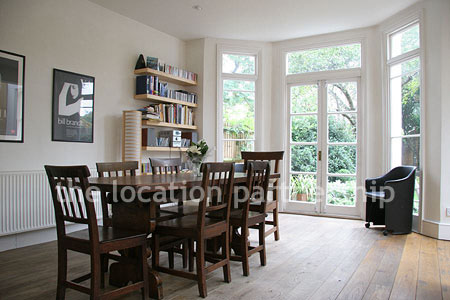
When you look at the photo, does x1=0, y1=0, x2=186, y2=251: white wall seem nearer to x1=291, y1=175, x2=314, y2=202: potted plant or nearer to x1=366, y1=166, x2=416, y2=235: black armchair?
x1=291, y1=175, x2=314, y2=202: potted plant

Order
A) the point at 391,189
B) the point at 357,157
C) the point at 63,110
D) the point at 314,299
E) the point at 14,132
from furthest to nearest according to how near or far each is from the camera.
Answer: the point at 357,157 → the point at 391,189 → the point at 63,110 → the point at 14,132 → the point at 314,299

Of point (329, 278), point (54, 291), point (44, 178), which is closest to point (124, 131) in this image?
point (44, 178)

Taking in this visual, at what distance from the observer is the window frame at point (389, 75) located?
446 centimetres

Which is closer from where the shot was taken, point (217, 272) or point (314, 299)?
point (314, 299)

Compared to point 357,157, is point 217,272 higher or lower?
lower

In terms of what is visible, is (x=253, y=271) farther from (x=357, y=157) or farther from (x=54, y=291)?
(x=357, y=157)

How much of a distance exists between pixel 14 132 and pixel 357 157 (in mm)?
4821

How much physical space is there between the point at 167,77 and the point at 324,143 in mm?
2826

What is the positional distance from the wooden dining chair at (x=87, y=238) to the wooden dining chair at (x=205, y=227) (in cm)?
24

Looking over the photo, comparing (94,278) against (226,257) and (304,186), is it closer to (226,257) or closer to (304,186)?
(226,257)

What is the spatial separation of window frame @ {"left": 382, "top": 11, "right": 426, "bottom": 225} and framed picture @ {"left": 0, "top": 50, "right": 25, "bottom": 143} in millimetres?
4879

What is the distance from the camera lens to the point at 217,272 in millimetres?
2943

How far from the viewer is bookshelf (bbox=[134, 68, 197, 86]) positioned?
4.99 metres

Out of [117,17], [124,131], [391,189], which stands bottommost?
[391,189]
